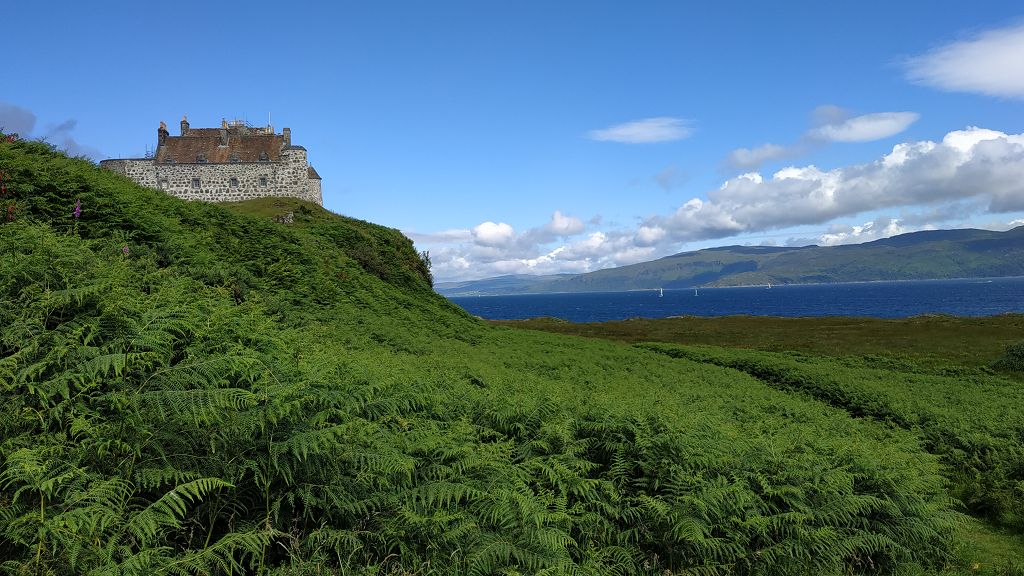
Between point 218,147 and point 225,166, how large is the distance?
2432mm

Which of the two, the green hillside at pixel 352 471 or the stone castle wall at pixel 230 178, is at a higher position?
the stone castle wall at pixel 230 178

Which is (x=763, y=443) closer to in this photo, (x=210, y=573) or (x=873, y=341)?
(x=210, y=573)

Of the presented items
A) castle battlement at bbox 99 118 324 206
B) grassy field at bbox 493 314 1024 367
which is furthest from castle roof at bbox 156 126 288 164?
grassy field at bbox 493 314 1024 367

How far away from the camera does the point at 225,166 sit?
54.6 metres

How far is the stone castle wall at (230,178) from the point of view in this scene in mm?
53125

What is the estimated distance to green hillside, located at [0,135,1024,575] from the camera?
14.7 feet

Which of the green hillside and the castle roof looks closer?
the green hillside

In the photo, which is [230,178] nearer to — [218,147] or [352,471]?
[218,147]

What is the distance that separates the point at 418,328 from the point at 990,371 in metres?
35.6

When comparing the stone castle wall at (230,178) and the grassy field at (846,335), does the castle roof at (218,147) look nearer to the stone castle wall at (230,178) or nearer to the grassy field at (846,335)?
the stone castle wall at (230,178)

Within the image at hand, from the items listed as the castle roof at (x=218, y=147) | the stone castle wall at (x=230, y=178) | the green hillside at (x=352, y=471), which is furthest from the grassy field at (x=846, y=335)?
the castle roof at (x=218, y=147)

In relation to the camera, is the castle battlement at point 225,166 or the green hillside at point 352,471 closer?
the green hillside at point 352,471

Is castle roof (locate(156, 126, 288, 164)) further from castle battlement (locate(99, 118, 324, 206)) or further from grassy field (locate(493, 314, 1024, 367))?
grassy field (locate(493, 314, 1024, 367))

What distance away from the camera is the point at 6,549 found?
161 inches
